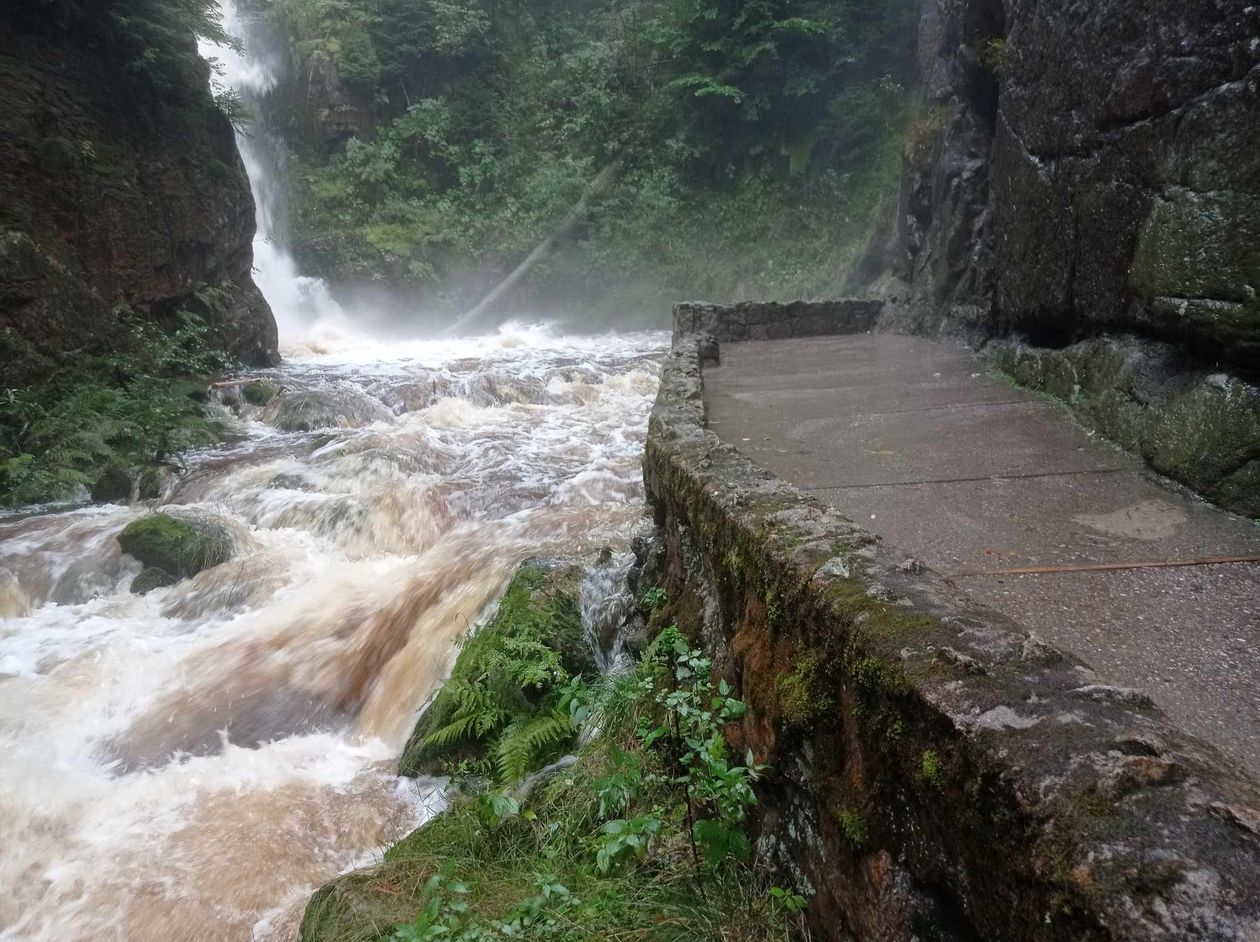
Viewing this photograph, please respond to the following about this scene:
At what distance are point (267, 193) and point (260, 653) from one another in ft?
81.5

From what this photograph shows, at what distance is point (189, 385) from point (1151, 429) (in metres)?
12.5

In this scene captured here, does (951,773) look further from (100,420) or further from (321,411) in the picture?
(321,411)

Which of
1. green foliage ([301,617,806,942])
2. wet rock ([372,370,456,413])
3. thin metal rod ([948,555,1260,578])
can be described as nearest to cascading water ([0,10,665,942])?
green foliage ([301,617,806,942])

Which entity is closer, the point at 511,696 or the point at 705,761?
the point at 705,761

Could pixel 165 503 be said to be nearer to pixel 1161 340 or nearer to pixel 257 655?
pixel 257 655

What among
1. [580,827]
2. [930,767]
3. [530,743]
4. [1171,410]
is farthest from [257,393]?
[930,767]

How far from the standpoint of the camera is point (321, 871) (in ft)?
13.7

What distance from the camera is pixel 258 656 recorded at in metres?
6.18

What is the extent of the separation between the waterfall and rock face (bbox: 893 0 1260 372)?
19969 mm

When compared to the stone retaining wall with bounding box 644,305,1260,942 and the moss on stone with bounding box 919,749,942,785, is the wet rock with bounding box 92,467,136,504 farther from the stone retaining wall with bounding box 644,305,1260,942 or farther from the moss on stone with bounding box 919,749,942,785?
the moss on stone with bounding box 919,749,942,785

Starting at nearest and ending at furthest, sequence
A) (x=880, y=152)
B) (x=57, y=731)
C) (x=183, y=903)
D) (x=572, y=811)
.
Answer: (x=572, y=811) < (x=183, y=903) < (x=57, y=731) < (x=880, y=152)

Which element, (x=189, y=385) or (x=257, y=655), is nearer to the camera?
(x=257, y=655)

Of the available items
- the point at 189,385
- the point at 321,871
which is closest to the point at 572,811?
the point at 321,871

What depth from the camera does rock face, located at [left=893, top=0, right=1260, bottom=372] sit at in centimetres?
365
